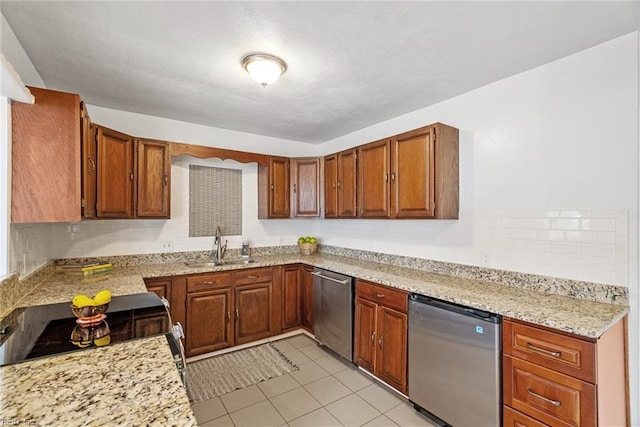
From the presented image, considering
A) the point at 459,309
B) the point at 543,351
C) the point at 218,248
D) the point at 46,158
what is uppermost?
the point at 46,158

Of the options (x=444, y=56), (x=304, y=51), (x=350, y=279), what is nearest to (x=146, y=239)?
(x=350, y=279)

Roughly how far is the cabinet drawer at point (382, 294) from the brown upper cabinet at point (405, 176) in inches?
26.5

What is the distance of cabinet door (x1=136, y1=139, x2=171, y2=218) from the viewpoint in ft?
9.66

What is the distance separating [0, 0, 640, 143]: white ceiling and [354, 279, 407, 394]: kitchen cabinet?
5.65 feet

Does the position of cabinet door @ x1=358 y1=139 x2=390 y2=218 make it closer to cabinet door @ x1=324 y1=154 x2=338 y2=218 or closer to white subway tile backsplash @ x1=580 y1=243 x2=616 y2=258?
cabinet door @ x1=324 y1=154 x2=338 y2=218

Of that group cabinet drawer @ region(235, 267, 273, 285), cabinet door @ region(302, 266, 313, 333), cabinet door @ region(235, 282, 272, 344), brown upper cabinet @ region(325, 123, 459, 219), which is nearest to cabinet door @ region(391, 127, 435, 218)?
brown upper cabinet @ region(325, 123, 459, 219)

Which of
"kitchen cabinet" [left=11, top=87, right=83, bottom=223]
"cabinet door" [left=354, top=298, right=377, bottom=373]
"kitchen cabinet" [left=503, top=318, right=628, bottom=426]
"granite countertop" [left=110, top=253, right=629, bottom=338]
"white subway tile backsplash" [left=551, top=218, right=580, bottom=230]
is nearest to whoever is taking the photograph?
"kitchen cabinet" [left=503, top=318, right=628, bottom=426]

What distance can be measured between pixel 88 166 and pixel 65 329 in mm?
1242

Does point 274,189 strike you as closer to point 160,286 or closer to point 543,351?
point 160,286

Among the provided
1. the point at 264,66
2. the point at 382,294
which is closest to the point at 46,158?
the point at 264,66

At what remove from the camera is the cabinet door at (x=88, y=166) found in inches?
78.6

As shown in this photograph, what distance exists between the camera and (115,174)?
2.67 metres

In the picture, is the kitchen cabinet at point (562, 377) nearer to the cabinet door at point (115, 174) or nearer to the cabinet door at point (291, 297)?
the cabinet door at point (291, 297)

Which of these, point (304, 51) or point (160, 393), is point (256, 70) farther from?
point (160, 393)
